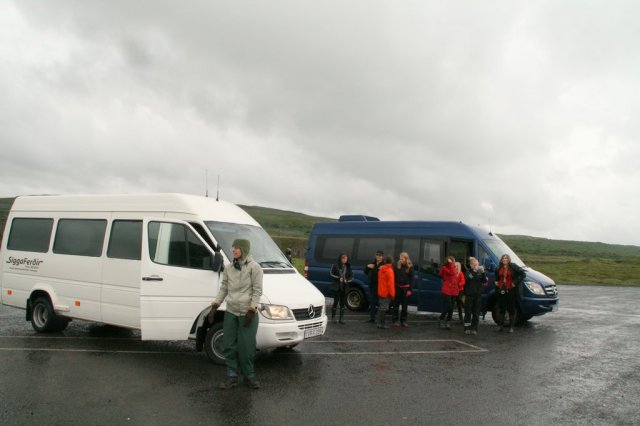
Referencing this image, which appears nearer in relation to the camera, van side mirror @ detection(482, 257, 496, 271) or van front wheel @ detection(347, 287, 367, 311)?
van side mirror @ detection(482, 257, 496, 271)

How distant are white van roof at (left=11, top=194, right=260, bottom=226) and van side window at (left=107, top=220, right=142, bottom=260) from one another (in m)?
0.27

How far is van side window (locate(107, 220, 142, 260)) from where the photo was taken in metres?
8.58

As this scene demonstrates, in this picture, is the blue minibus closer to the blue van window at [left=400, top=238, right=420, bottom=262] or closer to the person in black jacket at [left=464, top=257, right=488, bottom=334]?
the blue van window at [left=400, top=238, right=420, bottom=262]

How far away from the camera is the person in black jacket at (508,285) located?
12.1 meters

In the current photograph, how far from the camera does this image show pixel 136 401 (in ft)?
19.3

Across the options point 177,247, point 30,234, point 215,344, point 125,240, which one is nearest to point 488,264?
point 215,344

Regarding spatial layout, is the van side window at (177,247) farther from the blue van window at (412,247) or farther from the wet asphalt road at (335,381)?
the blue van window at (412,247)

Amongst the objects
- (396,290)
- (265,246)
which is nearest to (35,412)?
(265,246)

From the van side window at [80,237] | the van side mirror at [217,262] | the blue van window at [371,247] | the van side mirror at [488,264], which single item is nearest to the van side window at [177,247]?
the van side mirror at [217,262]

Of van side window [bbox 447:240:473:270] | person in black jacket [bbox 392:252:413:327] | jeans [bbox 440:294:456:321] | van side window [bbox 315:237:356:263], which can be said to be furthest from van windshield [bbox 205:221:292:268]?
van side window [bbox 315:237:356:263]

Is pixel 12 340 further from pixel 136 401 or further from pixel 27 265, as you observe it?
pixel 136 401

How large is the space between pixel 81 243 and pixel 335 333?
5476mm

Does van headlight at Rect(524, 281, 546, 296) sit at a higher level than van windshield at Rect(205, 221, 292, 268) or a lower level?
lower

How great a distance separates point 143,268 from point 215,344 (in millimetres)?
1695
